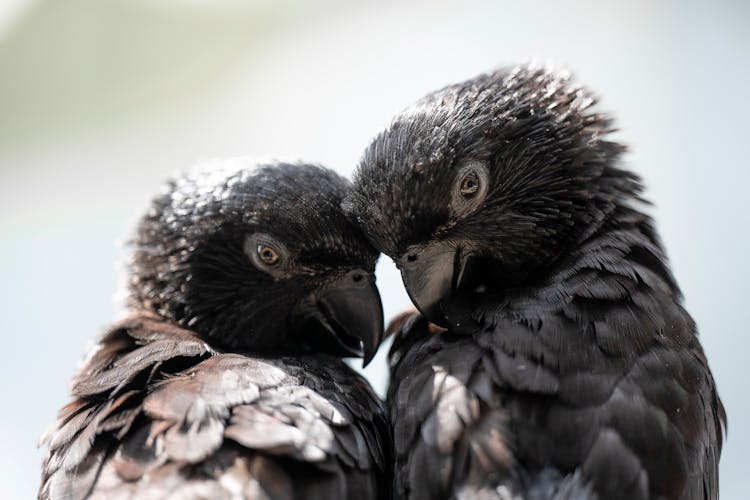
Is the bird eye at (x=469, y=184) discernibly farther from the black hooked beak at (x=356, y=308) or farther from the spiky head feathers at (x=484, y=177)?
the black hooked beak at (x=356, y=308)

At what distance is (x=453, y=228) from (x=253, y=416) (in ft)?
3.26

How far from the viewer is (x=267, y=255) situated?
3254 mm

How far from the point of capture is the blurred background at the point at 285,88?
6805 mm

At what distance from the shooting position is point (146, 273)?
11.5 ft

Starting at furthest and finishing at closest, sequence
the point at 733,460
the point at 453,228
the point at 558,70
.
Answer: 1. the point at 733,460
2. the point at 558,70
3. the point at 453,228

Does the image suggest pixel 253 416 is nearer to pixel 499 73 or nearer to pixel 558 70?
pixel 499 73

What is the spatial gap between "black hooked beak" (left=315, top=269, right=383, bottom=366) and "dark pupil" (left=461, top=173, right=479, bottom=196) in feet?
1.90

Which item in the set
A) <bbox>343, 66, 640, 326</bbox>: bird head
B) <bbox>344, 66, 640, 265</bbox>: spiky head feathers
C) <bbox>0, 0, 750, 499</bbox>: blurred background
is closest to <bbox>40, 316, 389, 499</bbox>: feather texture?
<bbox>343, 66, 640, 326</bbox>: bird head

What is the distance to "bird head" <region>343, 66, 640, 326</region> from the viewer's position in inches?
115

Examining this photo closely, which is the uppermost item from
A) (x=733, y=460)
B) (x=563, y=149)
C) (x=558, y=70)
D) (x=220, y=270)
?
(x=558, y=70)

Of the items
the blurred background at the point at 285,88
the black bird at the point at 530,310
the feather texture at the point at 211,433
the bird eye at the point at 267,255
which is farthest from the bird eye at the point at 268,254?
the blurred background at the point at 285,88

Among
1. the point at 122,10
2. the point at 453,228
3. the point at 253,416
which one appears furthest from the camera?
A: the point at 122,10

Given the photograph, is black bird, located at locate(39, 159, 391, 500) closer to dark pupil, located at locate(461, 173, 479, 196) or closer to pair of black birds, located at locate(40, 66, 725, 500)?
pair of black birds, located at locate(40, 66, 725, 500)

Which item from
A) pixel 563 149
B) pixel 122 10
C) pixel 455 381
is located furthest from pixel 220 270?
pixel 122 10
